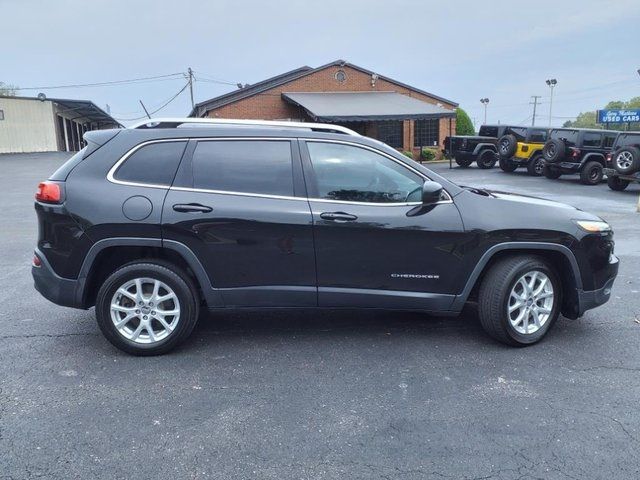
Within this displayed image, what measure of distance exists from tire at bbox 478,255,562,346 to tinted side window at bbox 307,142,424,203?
0.89 meters

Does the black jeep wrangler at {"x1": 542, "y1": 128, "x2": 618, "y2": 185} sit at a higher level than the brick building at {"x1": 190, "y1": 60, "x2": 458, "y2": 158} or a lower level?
lower

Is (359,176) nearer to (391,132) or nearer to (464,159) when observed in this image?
(464,159)

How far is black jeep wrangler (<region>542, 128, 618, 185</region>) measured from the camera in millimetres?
18766

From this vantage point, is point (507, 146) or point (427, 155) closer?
point (507, 146)

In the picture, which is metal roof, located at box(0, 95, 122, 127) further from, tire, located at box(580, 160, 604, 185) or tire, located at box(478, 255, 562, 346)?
tire, located at box(478, 255, 562, 346)

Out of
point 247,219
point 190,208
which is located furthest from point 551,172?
point 190,208

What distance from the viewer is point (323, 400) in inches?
135

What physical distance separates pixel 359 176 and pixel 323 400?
1732 millimetres

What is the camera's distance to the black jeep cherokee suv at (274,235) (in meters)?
3.99

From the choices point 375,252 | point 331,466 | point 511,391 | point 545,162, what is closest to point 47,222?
point 375,252

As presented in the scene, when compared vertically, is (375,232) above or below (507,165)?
above

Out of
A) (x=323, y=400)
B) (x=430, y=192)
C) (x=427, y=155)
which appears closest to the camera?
(x=323, y=400)

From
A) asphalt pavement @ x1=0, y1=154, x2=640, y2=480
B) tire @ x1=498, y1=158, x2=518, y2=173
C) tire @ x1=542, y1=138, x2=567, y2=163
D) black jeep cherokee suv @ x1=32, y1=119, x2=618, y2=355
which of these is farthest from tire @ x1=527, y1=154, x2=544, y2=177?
black jeep cherokee suv @ x1=32, y1=119, x2=618, y2=355

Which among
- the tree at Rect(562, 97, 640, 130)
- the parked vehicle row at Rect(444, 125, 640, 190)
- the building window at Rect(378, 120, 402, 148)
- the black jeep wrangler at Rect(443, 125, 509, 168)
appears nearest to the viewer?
the parked vehicle row at Rect(444, 125, 640, 190)
